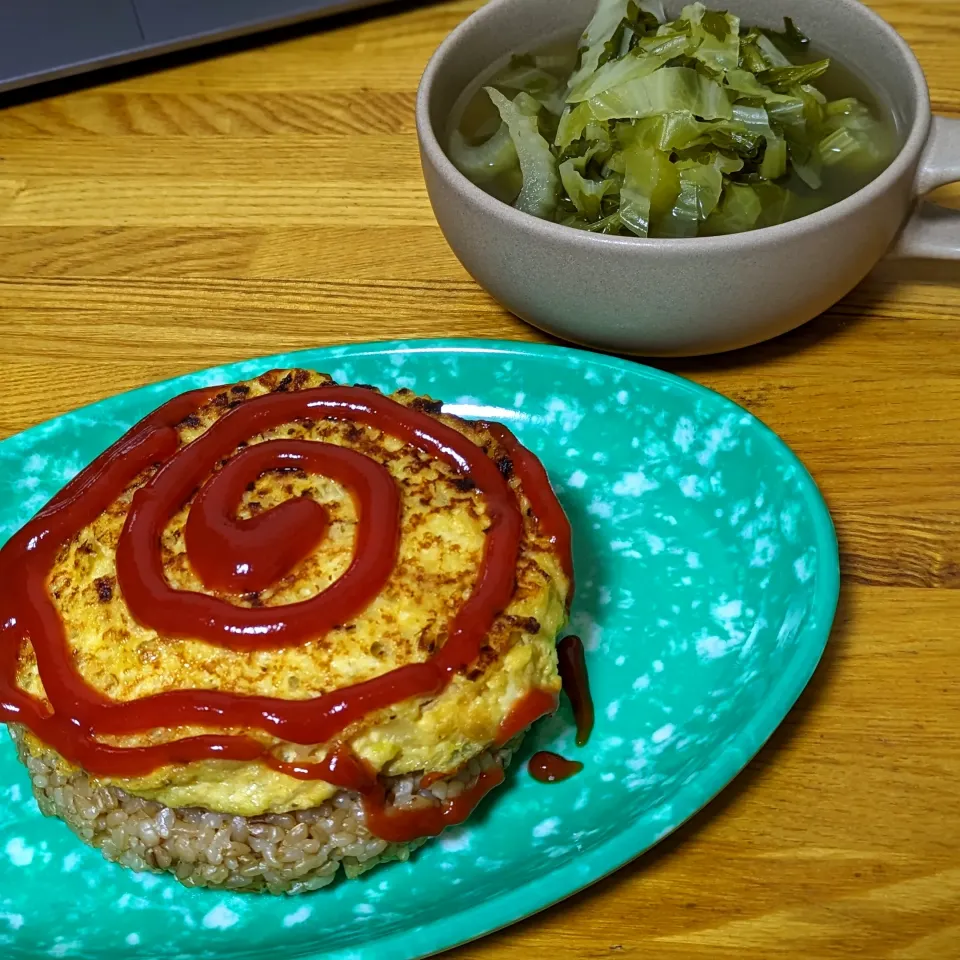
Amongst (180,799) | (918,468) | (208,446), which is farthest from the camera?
(918,468)

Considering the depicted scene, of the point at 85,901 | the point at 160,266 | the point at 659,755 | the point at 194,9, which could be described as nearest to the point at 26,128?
the point at 194,9

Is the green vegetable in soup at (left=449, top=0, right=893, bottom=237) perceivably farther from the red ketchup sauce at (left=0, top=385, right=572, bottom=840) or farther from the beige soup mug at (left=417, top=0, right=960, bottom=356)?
the red ketchup sauce at (left=0, top=385, right=572, bottom=840)

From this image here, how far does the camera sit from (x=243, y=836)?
129 cm

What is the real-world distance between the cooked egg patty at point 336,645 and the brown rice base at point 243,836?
5 cm

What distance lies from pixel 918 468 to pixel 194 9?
2279mm

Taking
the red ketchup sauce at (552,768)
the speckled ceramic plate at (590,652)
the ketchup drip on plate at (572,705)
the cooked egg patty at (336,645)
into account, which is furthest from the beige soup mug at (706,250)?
the red ketchup sauce at (552,768)

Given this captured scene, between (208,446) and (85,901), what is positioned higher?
(208,446)

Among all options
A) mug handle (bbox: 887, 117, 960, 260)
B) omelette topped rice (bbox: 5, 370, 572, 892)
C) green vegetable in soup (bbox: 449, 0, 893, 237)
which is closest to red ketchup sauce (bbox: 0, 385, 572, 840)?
omelette topped rice (bbox: 5, 370, 572, 892)

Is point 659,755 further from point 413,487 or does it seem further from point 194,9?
point 194,9

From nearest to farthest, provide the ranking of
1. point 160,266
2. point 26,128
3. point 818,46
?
point 818,46
point 160,266
point 26,128

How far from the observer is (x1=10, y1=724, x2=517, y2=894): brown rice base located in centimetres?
128

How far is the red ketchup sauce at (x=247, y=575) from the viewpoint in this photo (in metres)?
1.22

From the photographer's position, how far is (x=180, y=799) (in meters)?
1.25

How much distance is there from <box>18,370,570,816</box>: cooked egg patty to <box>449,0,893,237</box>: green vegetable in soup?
2.17 feet
